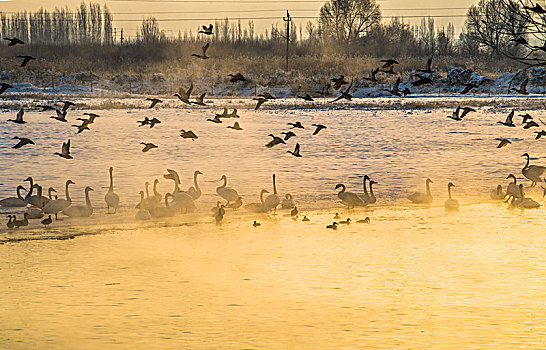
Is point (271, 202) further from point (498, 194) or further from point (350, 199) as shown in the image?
point (498, 194)

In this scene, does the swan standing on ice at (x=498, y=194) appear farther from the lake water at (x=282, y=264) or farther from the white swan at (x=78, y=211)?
the white swan at (x=78, y=211)

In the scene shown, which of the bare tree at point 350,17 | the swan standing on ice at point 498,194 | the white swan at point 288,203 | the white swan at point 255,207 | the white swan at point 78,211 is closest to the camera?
the white swan at point 78,211

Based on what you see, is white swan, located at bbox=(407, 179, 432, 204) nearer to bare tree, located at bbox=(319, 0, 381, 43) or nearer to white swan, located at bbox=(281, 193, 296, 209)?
white swan, located at bbox=(281, 193, 296, 209)

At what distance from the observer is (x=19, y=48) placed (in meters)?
62.2

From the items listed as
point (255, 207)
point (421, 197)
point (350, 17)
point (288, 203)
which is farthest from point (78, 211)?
point (350, 17)

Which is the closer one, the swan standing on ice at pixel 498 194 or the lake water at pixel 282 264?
the lake water at pixel 282 264

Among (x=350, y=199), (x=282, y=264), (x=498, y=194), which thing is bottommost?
(x=282, y=264)

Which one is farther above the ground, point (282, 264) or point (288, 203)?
point (288, 203)

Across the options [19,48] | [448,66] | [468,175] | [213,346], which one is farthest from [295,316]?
[19,48]

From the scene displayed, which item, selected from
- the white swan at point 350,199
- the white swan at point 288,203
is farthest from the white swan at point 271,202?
the white swan at point 350,199

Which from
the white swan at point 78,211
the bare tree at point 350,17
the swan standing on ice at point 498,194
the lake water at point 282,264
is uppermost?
the bare tree at point 350,17

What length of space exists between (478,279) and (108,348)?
4951mm

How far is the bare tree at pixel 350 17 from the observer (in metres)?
82.8

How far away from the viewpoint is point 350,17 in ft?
272
